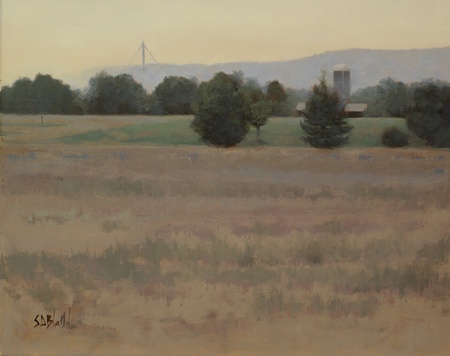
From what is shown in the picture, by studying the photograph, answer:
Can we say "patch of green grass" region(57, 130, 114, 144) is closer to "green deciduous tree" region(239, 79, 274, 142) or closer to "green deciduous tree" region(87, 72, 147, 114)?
"green deciduous tree" region(87, 72, 147, 114)

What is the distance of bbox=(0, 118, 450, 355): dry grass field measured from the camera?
152 inches

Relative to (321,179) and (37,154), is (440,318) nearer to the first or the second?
(321,179)

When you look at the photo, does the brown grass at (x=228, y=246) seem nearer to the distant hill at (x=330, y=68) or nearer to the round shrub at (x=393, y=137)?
the round shrub at (x=393, y=137)

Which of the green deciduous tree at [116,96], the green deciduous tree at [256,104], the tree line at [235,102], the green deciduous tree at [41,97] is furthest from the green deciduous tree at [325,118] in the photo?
the green deciduous tree at [41,97]

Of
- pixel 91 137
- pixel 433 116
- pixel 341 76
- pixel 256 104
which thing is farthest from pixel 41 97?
pixel 433 116

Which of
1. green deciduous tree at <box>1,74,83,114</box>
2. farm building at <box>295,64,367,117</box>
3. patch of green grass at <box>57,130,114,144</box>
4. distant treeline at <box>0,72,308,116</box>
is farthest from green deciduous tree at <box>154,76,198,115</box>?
farm building at <box>295,64,367,117</box>

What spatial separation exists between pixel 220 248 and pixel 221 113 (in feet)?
2.79

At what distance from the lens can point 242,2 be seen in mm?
4105

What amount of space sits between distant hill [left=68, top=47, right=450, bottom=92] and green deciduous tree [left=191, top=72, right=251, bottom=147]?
0.29 feet

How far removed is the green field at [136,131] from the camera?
4.04 metres

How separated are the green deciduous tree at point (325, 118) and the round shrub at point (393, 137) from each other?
0.71 feet

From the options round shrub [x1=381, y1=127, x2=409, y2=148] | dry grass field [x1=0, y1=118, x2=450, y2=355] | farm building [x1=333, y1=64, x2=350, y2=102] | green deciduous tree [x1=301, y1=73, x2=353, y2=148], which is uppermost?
farm building [x1=333, y1=64, x2=350, y2=102]
